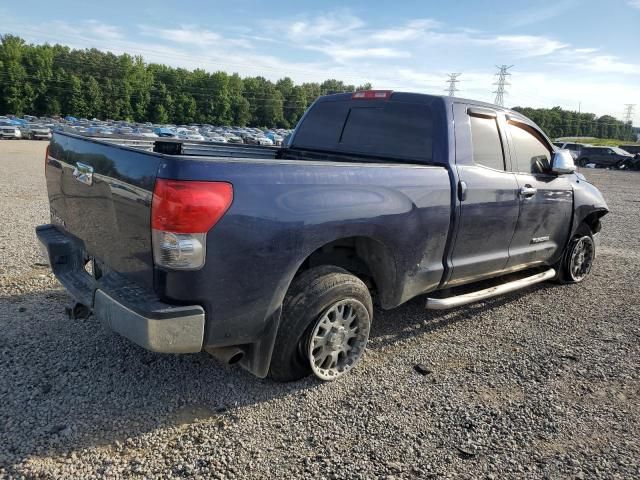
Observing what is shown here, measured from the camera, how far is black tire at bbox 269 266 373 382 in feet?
10.0

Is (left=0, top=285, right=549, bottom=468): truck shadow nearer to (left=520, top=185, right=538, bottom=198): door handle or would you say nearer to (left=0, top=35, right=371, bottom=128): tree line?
(left=520, top=185, right=538, bottom=198): door handle

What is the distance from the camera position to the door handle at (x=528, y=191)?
4.47 metres

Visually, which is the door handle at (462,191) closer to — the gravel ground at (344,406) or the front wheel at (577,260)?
the gravel ground at (344,406)

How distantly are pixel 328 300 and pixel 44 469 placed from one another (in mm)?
1709

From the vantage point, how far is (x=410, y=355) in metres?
3.87

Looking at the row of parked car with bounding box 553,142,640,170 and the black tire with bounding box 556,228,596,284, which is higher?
the row of parked car with bounding box 553,142,640,170

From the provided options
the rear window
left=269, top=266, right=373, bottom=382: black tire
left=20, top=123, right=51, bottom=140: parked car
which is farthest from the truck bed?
left=20, top=123, right=51, bottom=140: parked car

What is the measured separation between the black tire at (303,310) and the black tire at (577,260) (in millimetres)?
3421

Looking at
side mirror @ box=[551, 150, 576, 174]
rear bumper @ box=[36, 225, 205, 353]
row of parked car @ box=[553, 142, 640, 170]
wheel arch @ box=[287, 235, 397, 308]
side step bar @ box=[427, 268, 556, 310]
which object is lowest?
side step bar @ box=[427, 268, 556, 310]

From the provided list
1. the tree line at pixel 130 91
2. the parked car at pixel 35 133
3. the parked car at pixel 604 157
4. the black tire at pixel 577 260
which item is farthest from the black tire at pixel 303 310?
the tree line at pixel 130 91

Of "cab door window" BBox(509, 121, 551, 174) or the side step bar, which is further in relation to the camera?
"cab door window" BBox(509, 121, 551, 174)

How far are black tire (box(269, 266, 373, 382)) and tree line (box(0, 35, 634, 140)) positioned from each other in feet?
320

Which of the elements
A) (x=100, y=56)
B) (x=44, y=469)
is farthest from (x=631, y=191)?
(x=100, y=56)

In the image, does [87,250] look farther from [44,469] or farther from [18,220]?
[18,220]
